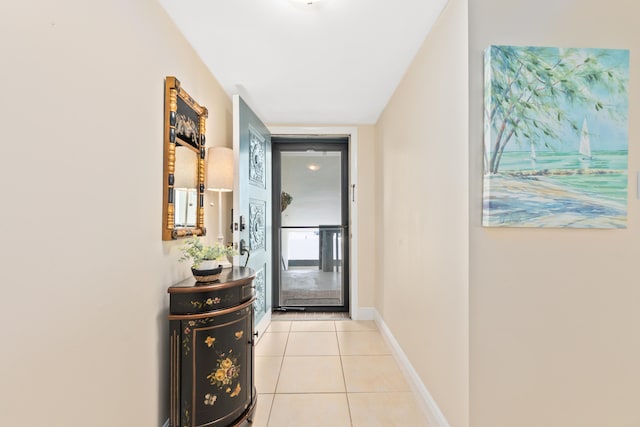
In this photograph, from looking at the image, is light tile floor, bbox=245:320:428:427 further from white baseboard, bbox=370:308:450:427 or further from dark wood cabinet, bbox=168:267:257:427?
dark wood cabinet, bbox=168:267:257:427

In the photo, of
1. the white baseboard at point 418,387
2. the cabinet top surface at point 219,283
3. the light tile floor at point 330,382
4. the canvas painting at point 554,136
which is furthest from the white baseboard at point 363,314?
the canvas painting at point 554,136

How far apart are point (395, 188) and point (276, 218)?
1.82 meters

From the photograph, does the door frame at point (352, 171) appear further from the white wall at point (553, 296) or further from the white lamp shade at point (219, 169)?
the white wall at point (553, 296)

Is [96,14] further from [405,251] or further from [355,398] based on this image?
[355,398]

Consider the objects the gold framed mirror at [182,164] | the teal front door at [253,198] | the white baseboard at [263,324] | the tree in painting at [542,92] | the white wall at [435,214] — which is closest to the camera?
the tree in painting at [542,92]

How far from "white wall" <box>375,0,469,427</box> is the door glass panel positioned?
140 centimetres

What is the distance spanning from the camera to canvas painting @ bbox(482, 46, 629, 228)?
135cm

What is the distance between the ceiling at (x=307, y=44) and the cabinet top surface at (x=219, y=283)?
1.55m

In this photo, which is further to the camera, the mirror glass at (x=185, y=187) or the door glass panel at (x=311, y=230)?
the door glass panel at (x=311, y=230)

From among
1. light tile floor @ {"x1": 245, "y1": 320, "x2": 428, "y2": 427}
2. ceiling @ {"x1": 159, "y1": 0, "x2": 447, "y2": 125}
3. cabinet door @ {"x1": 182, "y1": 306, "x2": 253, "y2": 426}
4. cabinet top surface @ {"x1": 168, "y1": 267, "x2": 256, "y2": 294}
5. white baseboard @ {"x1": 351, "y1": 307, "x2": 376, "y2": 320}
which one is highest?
ceiling @ {"x1": 159, "y1": 0, "x2": 447, "y2": 125}

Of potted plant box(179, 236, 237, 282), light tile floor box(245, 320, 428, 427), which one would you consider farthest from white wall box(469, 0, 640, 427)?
potted plant box(179, 236, 237, 282)

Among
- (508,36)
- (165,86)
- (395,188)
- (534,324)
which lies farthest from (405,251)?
(165,86)

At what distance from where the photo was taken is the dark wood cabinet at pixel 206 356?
1561 millimetres

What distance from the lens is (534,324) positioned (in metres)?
1.38
